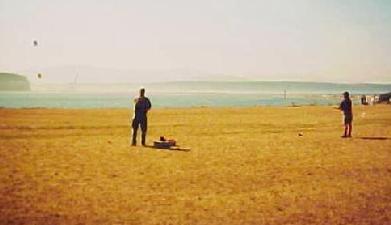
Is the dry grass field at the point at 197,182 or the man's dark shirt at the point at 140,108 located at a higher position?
the man's dark shirt at the point at 140,108

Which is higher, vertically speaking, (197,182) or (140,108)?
(140,108)

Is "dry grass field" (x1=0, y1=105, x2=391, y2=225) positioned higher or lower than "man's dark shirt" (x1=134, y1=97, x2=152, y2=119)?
lower

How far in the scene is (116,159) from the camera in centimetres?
1535

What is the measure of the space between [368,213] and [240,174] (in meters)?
4.30

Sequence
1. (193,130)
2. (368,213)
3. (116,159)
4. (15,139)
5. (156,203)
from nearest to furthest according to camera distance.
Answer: (368,213) < (156,203) < (116,159) < (15,139) < (193,130)

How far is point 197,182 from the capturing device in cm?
1193

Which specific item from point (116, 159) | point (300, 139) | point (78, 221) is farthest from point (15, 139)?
point (78, 221)

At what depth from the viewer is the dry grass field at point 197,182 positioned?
902 cm

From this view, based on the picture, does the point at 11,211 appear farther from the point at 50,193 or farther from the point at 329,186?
the point at 329,186

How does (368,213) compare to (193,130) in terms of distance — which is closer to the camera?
(368,213)

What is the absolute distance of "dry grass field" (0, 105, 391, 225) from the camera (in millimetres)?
9016

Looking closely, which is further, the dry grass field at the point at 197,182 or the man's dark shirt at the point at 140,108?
the man's dark shirt at the point at 140,108

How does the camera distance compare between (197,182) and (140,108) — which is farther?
(140,108)

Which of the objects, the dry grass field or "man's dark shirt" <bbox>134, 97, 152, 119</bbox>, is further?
"man's dark shirt" <bbox>134, 97, 152, 119</bbox>
